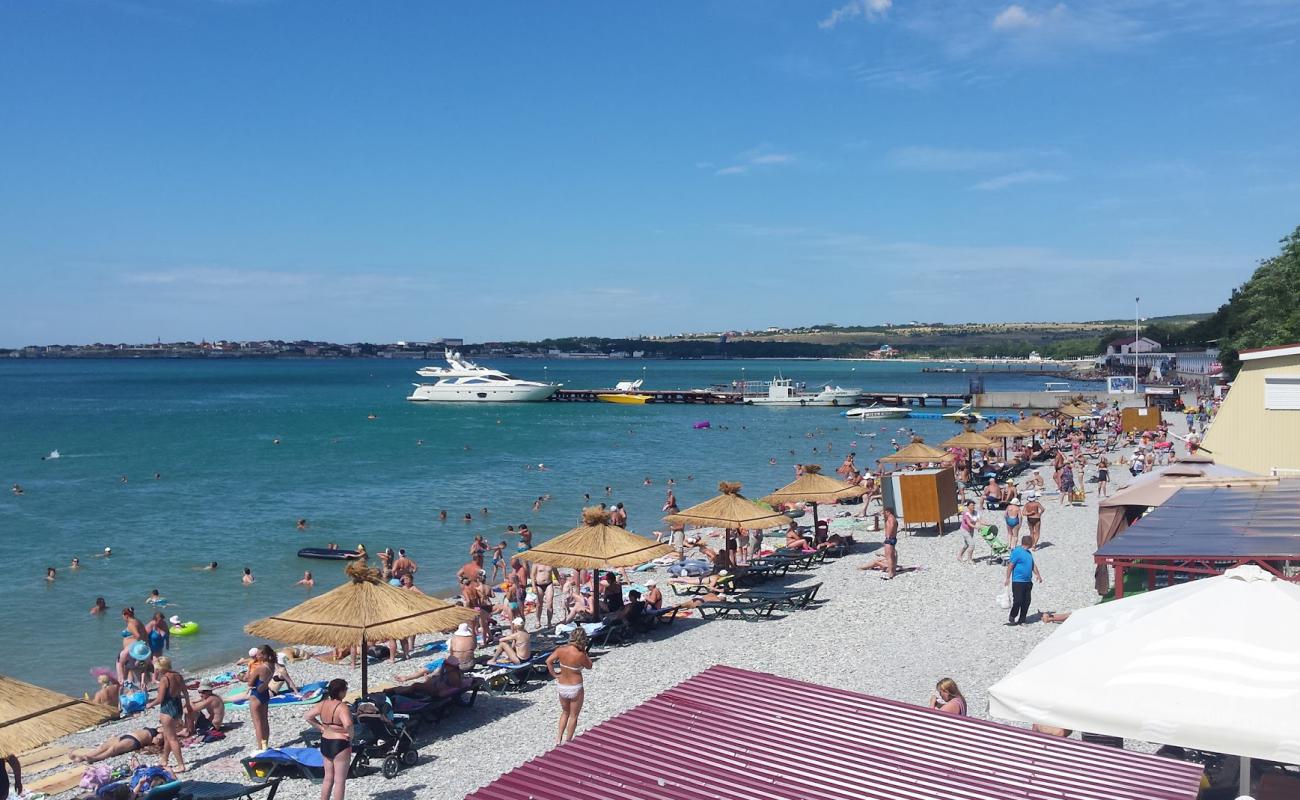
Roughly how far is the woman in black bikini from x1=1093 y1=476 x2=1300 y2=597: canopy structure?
7.56 meters

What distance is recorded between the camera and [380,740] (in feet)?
31.9

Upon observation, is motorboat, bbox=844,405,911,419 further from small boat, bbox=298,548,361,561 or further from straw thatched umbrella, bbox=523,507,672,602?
straw thatched umbrella, bbox=523,507,672,602

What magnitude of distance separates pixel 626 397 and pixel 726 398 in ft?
35.4

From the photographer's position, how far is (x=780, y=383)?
88.7 metres

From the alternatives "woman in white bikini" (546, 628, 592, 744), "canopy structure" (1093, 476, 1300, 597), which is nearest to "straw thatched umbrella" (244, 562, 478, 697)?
"woman in white bikini" (546, 628, 592, 744)

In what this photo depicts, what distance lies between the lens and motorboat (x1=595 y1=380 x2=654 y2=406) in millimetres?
95688

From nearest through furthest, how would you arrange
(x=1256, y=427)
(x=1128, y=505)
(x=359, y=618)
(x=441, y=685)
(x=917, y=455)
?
(x=359, y=618), (x=441, y=685), (x=1128, y=505), (x=1256, y=427), (x=917, y=455)

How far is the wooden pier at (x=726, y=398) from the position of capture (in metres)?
83.2

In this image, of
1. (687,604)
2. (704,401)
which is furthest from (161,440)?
(687,604)

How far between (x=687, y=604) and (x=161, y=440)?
5652 cm

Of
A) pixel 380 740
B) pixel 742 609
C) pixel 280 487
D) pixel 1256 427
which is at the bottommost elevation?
pixel 280 487

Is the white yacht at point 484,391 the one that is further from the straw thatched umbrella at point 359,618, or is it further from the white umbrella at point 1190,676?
the white umbrella at point 1190,676

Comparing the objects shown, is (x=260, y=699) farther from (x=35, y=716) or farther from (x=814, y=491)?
(x=814, y=491)

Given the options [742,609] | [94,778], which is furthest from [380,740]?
[742,609]
